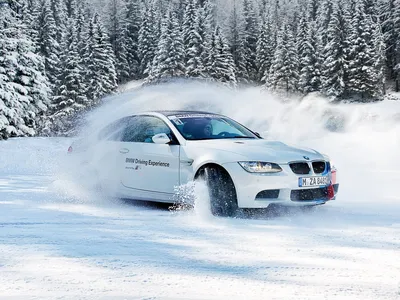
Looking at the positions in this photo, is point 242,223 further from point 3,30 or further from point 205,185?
point 3,30

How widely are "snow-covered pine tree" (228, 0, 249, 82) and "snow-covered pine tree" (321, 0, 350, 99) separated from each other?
17.1m

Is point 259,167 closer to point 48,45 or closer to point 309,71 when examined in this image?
point 48,45

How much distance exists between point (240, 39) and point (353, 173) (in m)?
82.3

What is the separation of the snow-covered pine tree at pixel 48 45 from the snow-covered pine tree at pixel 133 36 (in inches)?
1021

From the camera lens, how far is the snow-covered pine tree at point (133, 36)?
3482 inches

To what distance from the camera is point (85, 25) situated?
62812 mm

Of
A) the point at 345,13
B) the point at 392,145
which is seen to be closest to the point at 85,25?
the point at 345,13

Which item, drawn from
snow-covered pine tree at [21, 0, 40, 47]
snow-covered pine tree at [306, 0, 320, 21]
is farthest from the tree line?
snow-covered pine tree at [306, 0, 320, 21]

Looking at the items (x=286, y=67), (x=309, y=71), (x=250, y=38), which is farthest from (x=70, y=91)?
(x=250, y=38)

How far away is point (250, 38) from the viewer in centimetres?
9444

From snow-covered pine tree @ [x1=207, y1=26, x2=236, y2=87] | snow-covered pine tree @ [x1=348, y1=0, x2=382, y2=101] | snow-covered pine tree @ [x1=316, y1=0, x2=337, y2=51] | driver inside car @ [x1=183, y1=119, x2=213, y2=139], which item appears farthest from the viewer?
snow-covered pine tree @ [x1=316, y1=0, x2=337, y2=51]

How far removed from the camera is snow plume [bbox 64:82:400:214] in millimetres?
9750

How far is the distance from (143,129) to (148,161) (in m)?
0.68

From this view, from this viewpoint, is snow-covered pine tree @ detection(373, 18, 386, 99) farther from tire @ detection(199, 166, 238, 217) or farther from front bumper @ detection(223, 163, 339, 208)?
tire @ detection(199, 166, 238, 217)
